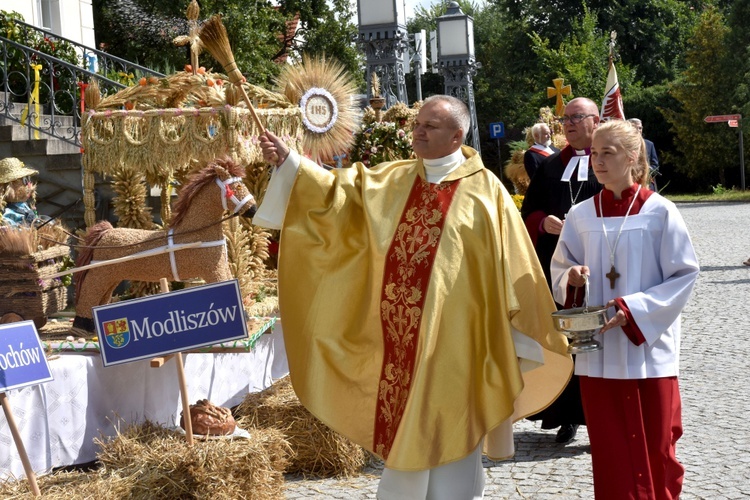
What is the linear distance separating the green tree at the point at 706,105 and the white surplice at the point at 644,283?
108 ft

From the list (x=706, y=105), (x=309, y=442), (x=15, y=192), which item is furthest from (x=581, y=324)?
(x=706, y=105)

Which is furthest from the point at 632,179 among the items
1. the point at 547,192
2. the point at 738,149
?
the point at 738,149

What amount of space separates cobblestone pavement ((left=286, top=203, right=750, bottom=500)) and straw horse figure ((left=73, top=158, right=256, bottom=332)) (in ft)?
4.50

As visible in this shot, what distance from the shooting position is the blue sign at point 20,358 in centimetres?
404

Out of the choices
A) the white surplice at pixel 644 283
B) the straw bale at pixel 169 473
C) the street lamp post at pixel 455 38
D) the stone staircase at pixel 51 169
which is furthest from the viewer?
the street lamp post at pixel 455 38

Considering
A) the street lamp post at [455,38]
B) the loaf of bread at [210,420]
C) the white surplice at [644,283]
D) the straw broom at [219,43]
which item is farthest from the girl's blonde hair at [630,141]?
the street lamp post at [455,38]

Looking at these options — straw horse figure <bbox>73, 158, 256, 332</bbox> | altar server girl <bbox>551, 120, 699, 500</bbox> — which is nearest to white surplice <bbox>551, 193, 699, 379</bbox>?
altar server girl <bbox>551, 120, 699, 500</bbox>

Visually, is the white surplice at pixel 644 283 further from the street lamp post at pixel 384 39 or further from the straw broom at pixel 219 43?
the street lamp post at pixel 384 39

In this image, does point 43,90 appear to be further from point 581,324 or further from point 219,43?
point 581,324

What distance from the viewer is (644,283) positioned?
13.1ft

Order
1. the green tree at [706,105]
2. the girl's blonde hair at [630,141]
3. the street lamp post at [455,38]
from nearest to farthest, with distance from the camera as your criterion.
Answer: the girl's blonde hair at [630,141]
the street lamp post at [455,38]
the green tree at [706,105]

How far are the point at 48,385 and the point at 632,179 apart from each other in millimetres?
2994

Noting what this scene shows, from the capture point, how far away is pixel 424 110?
13.9 ft

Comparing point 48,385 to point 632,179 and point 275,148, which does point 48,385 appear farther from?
point 632,179
